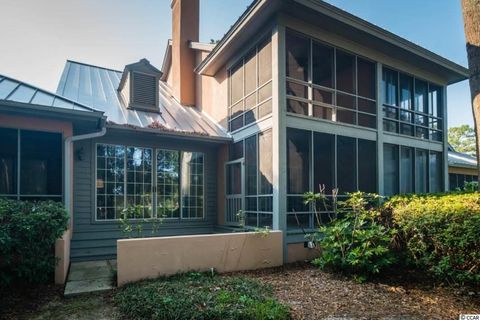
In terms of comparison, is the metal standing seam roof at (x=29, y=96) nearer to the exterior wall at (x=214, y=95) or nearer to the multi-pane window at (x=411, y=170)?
the exterior wall at (x=214, y=95)

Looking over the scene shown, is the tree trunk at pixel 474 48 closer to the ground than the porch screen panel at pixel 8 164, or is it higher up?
higher up

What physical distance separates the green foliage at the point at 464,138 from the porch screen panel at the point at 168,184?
31640 millimetres

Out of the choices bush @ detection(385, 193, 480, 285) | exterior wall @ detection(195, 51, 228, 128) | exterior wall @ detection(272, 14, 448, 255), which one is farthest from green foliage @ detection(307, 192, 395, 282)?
exterior wall @ detection(195, 51, 228, 128)

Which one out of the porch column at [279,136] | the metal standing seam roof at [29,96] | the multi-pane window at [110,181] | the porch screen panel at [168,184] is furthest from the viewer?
the porch screen panel at [168,184]

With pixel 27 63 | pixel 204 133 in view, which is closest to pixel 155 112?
pixel 204 133

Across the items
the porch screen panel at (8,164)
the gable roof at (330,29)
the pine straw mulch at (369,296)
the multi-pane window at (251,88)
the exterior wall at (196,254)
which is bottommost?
the pine straw mulch at (369,296)

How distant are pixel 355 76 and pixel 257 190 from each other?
420cm

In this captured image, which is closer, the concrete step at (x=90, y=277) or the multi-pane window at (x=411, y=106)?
the concrete step at (x=90, y=277)

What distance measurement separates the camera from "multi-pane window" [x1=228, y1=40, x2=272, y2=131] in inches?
301

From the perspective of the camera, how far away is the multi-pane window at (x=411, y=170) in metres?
9.16

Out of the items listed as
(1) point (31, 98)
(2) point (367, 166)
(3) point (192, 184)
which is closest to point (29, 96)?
(1) point (31, 98)

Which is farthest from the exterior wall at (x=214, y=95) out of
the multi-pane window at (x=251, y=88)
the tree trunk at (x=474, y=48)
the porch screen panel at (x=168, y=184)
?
the tree trunk at (x=474, y=48)

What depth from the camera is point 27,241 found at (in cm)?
473

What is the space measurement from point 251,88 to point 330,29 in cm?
247
